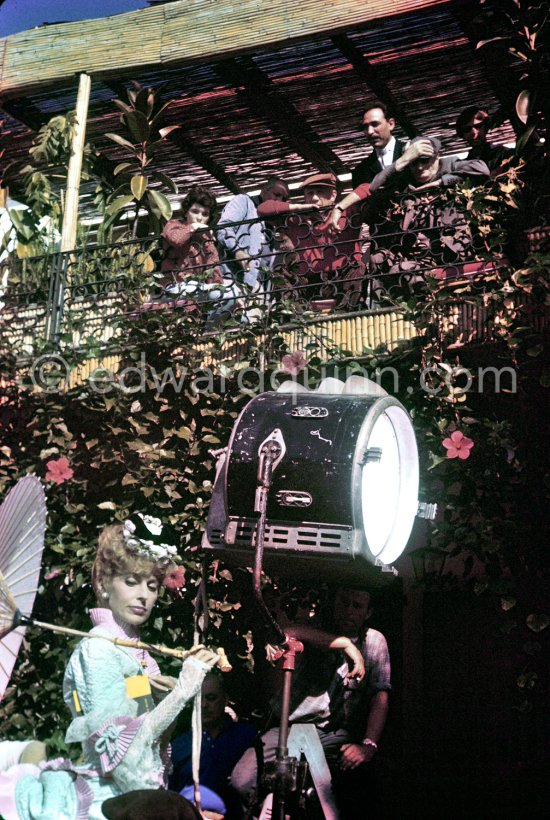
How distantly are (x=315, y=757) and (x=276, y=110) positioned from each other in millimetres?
5397

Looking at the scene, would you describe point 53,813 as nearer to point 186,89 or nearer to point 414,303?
point 414,303

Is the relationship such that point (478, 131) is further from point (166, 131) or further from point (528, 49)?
point (166, 131)

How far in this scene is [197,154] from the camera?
9617 mm

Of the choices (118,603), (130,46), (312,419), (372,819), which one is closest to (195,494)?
(118,603)

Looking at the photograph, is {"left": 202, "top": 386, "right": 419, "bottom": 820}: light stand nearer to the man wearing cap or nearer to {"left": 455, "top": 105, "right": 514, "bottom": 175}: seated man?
the man wearing cap

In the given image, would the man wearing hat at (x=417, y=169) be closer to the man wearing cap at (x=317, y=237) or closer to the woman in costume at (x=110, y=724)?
the man wearing cap at (x=317, y=237)

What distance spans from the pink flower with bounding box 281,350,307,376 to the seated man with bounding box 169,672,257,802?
5.35 ft

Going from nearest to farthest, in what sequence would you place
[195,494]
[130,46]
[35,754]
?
1. [35,754]
2. [195,494]
3. [130,46]

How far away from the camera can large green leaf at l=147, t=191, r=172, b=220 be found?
28.3ft

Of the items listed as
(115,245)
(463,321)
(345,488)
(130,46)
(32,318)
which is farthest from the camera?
(130,46)

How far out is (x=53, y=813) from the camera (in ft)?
15.5

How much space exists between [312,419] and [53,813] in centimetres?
201

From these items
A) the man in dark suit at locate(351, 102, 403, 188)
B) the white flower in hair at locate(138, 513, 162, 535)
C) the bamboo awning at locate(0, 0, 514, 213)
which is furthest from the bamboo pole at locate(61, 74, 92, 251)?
the white flower in hair at locate(138, 513, 162, 535)

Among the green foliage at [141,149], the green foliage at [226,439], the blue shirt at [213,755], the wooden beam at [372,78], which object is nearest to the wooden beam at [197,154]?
the green foliage at [141,149]
